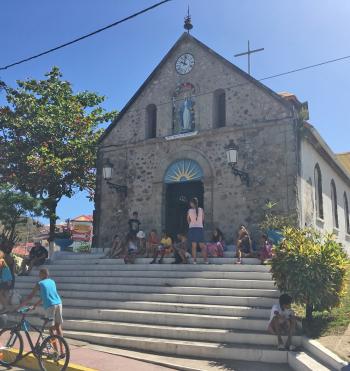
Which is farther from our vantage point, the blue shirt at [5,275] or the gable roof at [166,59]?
the gable roof at [166,59]

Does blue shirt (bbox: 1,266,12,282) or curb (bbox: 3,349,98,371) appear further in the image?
blue shirt (bbox: 1,266,12,282)

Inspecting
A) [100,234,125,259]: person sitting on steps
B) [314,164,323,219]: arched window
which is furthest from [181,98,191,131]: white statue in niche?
[314,164,323,219]: arched window

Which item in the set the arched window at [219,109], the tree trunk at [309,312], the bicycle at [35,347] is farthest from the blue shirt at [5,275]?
the arched window at [219,109]

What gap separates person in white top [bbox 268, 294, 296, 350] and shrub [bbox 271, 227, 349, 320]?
0.35 m

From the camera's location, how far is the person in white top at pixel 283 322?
7550 millimetres

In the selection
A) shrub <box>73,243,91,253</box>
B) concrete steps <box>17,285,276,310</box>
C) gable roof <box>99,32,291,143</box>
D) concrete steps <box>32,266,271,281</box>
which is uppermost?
gable roof <box>99,32,291,143</box>

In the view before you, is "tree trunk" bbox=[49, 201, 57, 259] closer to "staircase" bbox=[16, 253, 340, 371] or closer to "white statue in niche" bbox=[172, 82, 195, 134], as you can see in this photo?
"staircase" bbox=[16, 253, 340, 371]

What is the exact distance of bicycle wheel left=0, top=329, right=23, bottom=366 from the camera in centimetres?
750

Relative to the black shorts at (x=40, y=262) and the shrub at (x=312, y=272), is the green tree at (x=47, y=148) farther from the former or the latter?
the shrub at (x=312, y=272)

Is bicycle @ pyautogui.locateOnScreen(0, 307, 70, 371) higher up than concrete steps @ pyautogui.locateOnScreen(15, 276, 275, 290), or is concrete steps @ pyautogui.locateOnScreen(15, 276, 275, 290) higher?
concrete steps @ pyautogui.locateOnScreen(15, 276, 275, 290)

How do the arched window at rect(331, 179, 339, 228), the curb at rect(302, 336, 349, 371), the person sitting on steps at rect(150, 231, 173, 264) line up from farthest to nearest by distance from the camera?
the arched window at rect(331, 179, 339, 228)
the person sitting on steps at rect(150, 231, 173, 264)
the curb at rect(302, 336, 349, 371)

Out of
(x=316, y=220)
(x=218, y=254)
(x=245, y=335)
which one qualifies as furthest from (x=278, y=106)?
(x=245, y=335)

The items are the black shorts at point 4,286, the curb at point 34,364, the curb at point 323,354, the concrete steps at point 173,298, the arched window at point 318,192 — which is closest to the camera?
the curb at point 323,354

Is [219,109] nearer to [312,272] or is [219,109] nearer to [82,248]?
[312,272]
